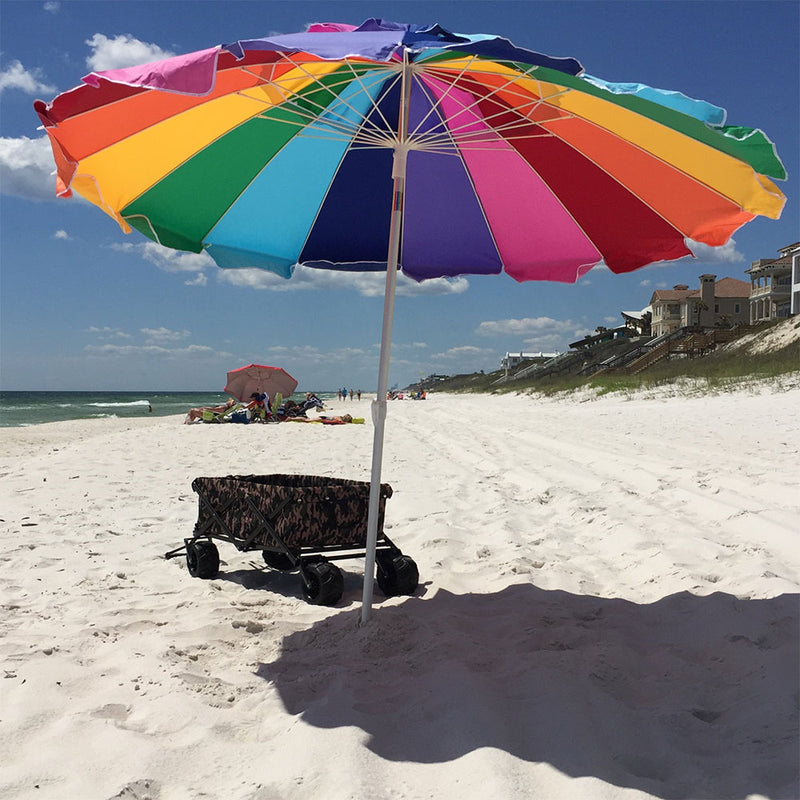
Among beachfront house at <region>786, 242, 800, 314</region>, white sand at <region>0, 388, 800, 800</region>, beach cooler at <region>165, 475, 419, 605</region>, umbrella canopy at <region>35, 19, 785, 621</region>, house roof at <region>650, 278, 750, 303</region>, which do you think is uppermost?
house roof at <region>650, 278, 750, 303</region>

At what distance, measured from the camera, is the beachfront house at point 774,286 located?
5438 centimetres

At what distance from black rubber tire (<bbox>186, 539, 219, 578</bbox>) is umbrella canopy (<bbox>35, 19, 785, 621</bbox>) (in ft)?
5.00

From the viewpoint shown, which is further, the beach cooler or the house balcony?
the house balcony

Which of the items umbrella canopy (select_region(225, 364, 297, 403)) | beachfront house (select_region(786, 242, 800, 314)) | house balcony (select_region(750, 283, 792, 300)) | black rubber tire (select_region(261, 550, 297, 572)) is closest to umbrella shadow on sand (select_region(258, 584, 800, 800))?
Answer: black rubber tire (select_region(261, 550, 297, 572))

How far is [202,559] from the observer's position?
15.0 ft

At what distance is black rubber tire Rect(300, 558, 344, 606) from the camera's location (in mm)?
4031

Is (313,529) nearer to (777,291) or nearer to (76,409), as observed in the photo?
(76,409)

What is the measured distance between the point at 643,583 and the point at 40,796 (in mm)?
3349

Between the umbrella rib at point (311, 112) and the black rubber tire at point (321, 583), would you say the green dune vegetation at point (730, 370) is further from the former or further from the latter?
the umbrella rib at point (311, 112)

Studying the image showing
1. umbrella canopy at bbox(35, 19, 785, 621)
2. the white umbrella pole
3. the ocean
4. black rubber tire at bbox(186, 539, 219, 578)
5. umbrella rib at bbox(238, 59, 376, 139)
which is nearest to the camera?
umbrella canopy at bbox(35, 19, 785, 621)

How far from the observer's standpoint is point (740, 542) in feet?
15.3

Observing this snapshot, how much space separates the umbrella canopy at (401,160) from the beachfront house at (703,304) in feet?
205

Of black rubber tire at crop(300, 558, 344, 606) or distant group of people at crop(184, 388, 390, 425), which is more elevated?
distant group of people at crop(184, 388, 390, 425)

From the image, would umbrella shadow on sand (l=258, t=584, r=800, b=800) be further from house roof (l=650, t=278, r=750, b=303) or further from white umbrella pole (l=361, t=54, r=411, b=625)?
house roof (l=650, t=278, r=750, b=303)
